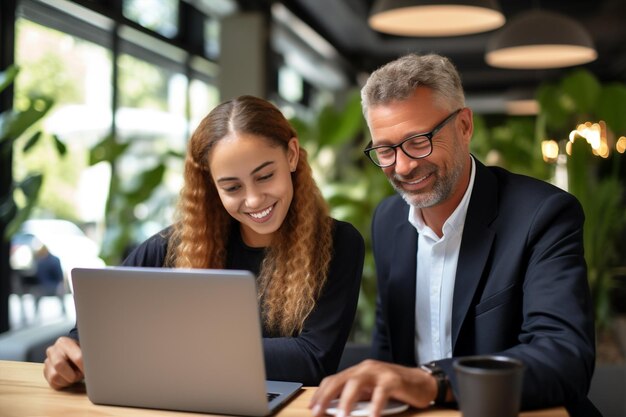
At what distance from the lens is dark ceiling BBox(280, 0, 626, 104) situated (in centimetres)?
924

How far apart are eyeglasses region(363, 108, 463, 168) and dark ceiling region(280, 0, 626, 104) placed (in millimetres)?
6280

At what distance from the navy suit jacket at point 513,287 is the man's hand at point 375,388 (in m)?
0.06

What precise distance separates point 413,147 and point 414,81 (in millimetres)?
154

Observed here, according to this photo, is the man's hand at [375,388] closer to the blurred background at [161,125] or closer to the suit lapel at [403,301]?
the suit lapel at [403,301]

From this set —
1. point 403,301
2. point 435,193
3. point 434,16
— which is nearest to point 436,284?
point 403,301

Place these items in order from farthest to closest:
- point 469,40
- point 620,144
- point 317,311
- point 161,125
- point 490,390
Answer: point 469,40 < point 161,125 < point 620,144 < point 317,311 < point 490,390

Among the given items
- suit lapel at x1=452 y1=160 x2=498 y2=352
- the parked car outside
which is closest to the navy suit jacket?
suit lapel at x1=452 y1=160 x2=498 y2=352

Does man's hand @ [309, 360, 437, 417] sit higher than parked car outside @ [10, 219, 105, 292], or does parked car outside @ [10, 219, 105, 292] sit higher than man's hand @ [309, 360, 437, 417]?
parked car outside @ [10, 219, 105, 292]

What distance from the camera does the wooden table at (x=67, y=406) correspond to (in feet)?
4.32

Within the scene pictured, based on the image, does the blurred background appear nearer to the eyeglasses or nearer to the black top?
the black top

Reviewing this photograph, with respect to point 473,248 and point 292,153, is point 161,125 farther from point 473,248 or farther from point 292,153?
point 473,248

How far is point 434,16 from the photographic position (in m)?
4.07

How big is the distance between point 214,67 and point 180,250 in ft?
19.4

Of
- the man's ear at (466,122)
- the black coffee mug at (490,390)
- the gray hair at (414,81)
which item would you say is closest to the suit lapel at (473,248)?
the man's ear at (466,122)
